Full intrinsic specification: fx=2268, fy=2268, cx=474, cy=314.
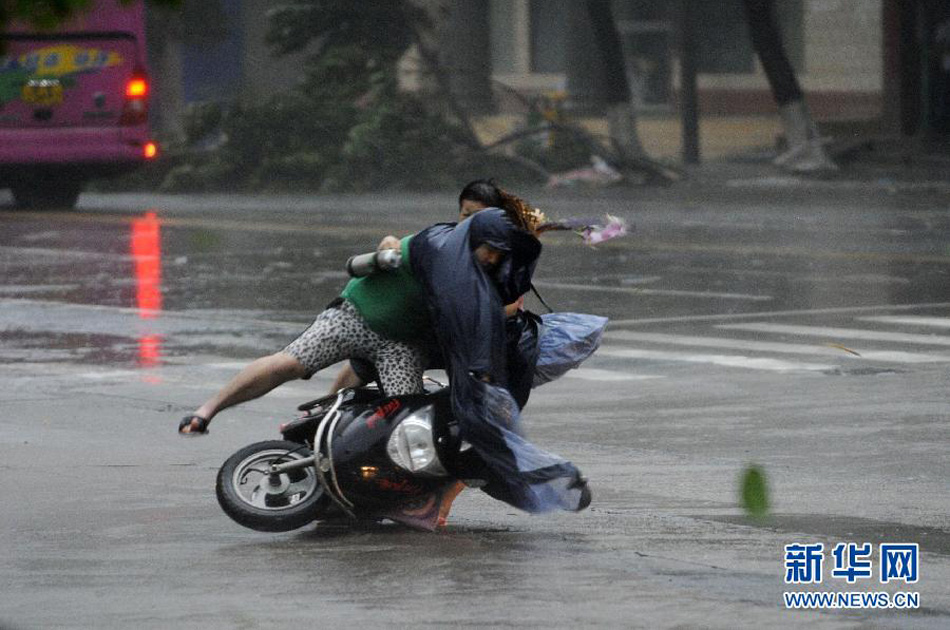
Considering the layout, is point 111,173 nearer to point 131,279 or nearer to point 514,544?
point 131,279

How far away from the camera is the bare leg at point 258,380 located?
874 cm

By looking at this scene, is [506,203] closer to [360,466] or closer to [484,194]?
[484,194]

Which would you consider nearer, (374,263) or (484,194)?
(374,263)

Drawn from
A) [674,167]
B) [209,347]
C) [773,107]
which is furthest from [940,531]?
[773,107]

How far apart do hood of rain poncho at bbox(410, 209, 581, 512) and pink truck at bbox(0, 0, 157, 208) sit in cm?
2067

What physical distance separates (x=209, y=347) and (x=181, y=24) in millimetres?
35811

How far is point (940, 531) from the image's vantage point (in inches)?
335

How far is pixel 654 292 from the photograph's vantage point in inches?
736

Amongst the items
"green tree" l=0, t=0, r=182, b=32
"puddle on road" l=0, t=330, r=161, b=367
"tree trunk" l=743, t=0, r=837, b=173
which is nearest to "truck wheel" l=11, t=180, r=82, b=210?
"tree trunk" l=743, t=0, r=837, b=173

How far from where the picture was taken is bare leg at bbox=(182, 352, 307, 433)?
8742 millimetres

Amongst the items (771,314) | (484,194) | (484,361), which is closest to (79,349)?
(771,314)

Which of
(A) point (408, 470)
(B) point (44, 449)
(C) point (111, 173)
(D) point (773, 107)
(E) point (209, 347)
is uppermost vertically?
(A) point (408, 470)

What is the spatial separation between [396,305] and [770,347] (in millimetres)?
6450

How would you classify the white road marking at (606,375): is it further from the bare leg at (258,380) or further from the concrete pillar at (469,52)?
the concrete pillar at (469,52)
